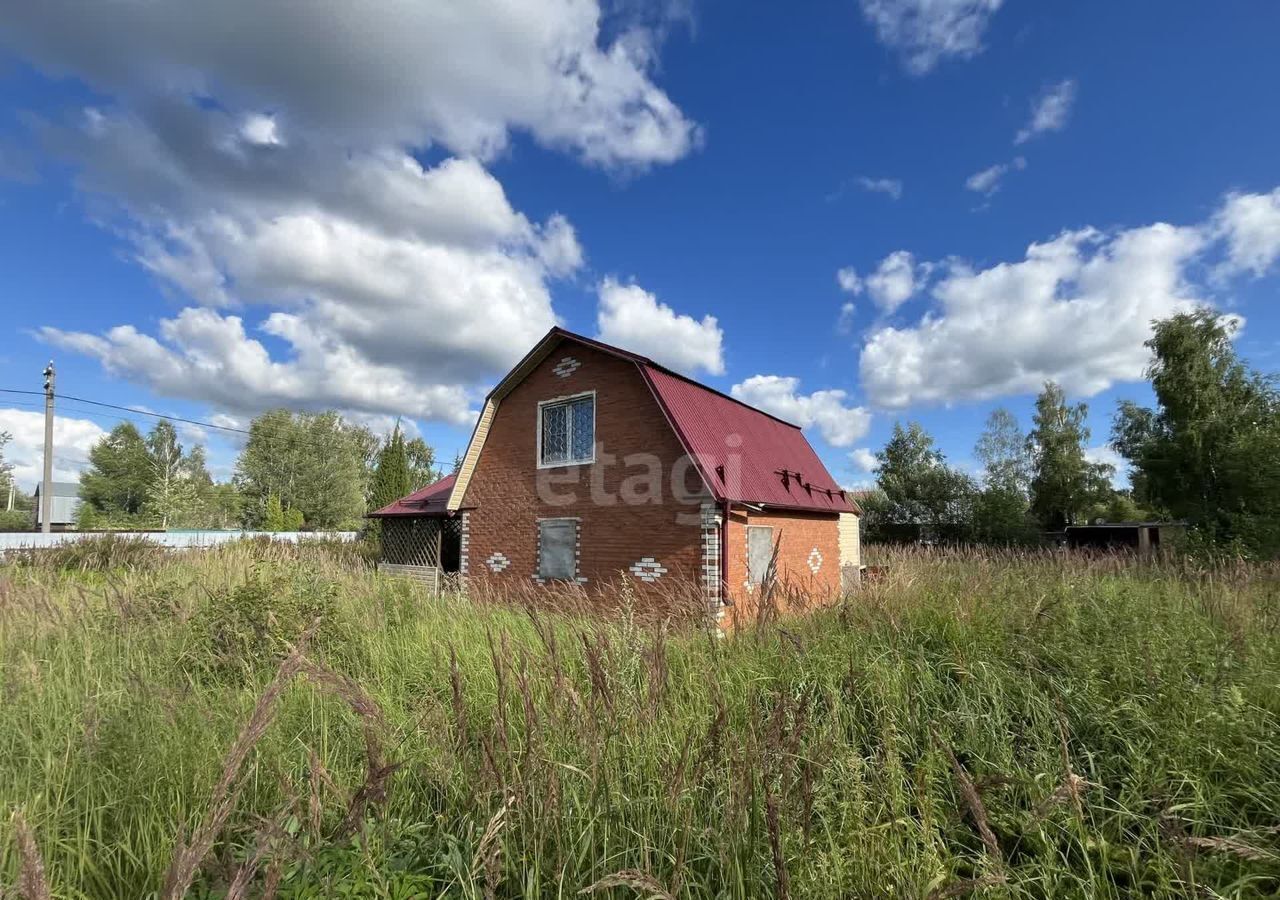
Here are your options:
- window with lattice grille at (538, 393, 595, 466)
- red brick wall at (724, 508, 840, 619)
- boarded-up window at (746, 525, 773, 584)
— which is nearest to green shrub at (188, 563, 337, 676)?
red brick wall at (724, 508, 840, 619)

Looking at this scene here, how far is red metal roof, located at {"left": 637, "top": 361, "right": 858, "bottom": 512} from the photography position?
11.1m

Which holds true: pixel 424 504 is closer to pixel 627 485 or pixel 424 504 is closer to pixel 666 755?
pixel 627 485

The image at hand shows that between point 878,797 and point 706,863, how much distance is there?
805 millimetres

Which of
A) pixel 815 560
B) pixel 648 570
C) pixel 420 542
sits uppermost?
pixel 420 542

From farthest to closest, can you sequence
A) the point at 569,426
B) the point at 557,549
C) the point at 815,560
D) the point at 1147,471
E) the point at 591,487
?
the point at 1147,471, the point at 815,560, the point at 569,426, the point at 557,549, the point at 591,487

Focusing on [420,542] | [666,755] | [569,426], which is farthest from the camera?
[420,542]

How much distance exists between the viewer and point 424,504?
58.9ft

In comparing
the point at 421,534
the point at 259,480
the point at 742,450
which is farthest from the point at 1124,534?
the point at 259,480

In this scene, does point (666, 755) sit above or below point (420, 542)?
above

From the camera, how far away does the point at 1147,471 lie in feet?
82.3

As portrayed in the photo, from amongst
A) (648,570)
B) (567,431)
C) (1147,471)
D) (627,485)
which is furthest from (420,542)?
(1147,471)

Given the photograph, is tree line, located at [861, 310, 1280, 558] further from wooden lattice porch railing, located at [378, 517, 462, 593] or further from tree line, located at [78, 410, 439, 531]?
tree line, located at [78, 410, 439, 531]

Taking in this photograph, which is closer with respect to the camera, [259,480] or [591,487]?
[591,487]

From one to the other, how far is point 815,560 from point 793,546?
5.42ft
